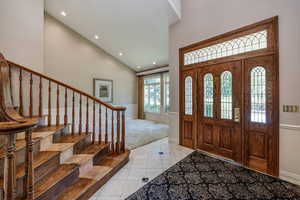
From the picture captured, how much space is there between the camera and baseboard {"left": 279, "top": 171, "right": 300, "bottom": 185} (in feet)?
7.02

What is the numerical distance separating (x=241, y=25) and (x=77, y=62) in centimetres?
558

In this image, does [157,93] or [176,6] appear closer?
[176,6]

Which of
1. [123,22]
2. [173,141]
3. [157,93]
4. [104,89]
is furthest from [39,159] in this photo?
[157,93]

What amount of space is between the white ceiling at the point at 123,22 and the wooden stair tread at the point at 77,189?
3941mm

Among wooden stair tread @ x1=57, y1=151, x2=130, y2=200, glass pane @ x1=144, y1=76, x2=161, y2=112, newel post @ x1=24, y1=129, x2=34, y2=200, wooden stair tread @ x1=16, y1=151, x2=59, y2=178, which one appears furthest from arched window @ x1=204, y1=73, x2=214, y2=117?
glass pane @ x1=144, y1=76, x2=161, y2=112

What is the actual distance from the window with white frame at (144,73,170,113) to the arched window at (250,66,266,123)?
4509 millimetres

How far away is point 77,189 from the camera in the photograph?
173 cm

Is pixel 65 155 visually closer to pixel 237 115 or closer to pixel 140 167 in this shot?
pixel 140 167

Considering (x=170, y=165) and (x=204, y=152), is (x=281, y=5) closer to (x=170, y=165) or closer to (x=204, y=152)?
(x=204, y=152)

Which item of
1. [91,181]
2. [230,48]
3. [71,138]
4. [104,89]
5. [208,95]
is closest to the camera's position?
[91,181]

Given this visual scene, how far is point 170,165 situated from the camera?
2717mm

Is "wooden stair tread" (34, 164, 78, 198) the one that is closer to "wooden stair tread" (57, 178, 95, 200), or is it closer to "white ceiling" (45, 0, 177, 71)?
"wooden stair tread" (57, 178, 95, 200)

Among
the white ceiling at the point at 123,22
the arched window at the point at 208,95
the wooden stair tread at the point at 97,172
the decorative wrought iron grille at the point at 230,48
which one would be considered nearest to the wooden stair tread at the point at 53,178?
the wooden stair tread at the point at 97,172

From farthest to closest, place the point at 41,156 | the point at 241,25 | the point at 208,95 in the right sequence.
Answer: the point at 208,95 → the point at 241,25 → the point at 41,156
